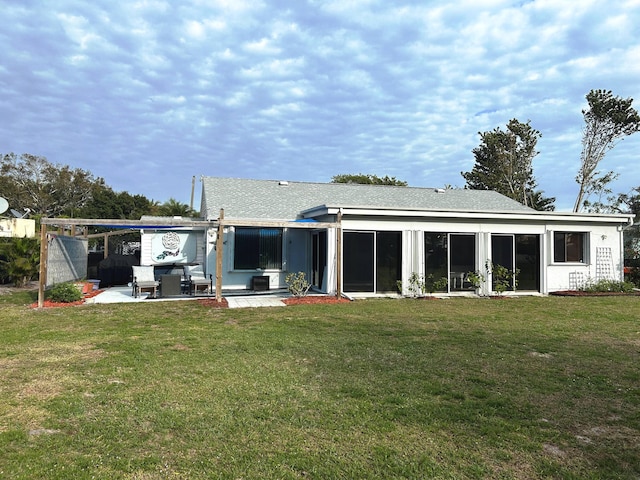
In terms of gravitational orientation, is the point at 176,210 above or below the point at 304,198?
above

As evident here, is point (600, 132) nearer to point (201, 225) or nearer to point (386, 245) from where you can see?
point (386, 245)

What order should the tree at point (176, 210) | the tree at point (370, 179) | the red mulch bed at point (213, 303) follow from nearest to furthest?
the red mulch bed at point (213, 303) < the tree at point (176, 210) < the tree at point (370, 179)

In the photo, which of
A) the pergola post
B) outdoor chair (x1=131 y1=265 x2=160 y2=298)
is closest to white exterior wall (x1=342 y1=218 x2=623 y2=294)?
outdoor chair (x1=131 y1=265 x2=160 y2=298)

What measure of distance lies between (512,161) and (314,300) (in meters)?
31.1

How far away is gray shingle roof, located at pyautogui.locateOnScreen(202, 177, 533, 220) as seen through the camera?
1625 centimetres

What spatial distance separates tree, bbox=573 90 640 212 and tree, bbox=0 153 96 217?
145ft

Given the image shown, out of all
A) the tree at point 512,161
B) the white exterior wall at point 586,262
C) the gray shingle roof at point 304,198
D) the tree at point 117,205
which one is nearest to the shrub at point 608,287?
the white exterior wall at point 586,262

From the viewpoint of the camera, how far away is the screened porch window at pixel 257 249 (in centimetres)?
1553

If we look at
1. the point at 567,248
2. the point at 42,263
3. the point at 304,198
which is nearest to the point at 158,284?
the point at 42,263

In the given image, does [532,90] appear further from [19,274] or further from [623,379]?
[19,274]

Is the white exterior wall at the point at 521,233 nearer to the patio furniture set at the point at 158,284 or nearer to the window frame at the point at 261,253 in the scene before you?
the window frame at the point at 261,253

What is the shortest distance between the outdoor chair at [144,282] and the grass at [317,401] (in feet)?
14.1

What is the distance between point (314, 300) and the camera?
1238 centimetres

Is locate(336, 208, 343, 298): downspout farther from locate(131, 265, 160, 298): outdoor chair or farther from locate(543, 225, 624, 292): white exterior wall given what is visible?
locate(543, 225, 624, 292): white exterior wall
